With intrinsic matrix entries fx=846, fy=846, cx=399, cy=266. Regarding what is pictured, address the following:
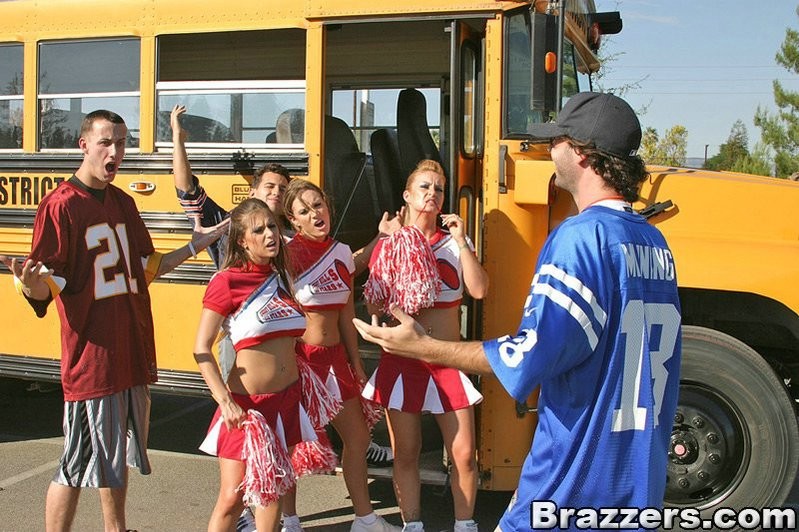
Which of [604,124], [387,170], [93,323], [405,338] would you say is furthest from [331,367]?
[387,170]

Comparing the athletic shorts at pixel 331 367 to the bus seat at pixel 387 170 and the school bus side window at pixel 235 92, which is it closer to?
the school bus side window at pixel 235 92

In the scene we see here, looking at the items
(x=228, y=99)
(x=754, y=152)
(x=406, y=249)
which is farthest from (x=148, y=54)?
(x=754, y=152)

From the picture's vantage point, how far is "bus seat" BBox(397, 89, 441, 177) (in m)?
5.33

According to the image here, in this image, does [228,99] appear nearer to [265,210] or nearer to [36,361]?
[265,210]

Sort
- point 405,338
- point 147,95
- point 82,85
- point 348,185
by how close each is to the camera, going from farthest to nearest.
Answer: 1. point 348,185
2. point 82,85
3. point 147,95
4. point 405,338

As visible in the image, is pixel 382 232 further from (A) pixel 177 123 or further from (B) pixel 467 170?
(A) pixel 177 123

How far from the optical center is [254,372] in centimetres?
326

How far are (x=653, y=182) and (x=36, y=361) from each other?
3.44 metres

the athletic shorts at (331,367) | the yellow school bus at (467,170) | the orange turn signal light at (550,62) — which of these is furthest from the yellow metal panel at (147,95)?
the orange turn signal light at (550,62)

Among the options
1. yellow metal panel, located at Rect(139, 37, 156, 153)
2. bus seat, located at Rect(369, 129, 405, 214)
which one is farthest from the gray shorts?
bus seat, located at Rect(369, 129, 405, 214)

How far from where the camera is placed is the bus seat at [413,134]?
5.33 meters

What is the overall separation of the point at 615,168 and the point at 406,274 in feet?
5.49

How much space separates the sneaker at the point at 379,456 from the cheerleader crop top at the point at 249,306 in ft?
3.85

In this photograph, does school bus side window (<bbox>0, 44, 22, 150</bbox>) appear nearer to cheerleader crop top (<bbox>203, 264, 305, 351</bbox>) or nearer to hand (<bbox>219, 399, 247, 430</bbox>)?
cheerleader crop top (<bbox>203, 264, 305, 351</bbox>)
